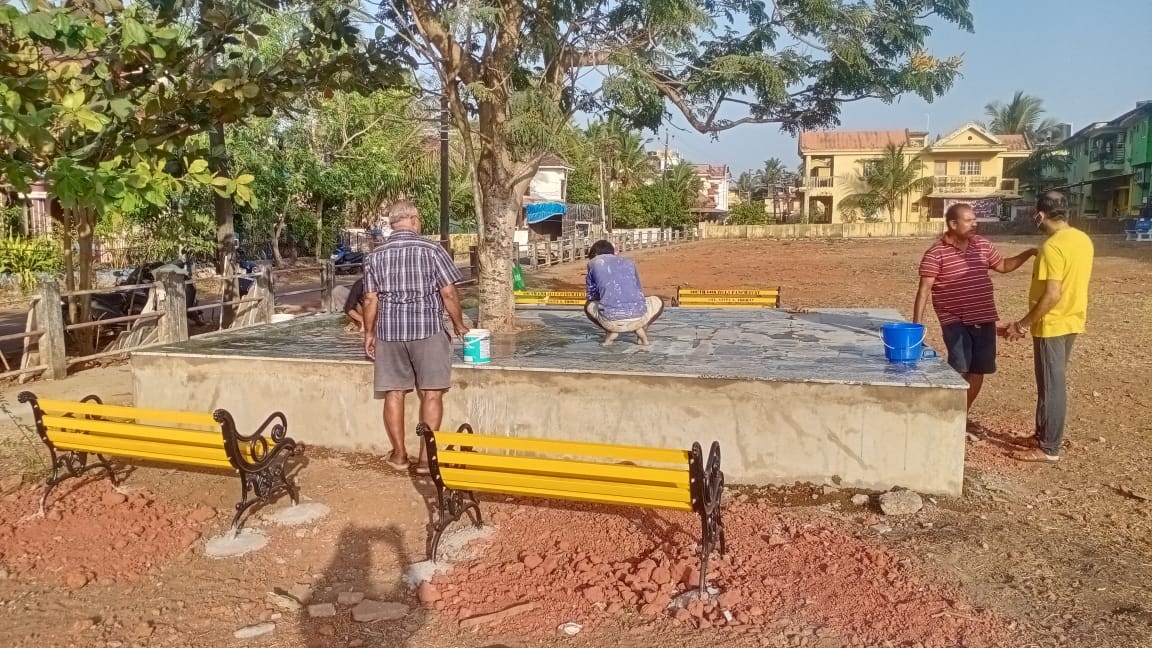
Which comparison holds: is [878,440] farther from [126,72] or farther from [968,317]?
[126,72]

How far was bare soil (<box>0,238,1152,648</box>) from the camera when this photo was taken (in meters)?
3.41

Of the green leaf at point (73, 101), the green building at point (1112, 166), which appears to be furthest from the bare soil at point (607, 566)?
the green building at point (1112, 166)

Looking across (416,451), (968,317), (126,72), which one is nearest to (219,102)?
(126,72)

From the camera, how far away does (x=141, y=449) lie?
4.54 m

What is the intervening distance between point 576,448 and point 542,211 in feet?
110

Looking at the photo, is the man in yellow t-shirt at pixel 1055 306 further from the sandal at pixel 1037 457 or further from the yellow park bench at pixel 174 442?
the yellow park bench at pixel 174 442

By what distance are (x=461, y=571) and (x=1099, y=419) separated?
5.40 metres

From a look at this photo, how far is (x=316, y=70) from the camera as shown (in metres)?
7.23

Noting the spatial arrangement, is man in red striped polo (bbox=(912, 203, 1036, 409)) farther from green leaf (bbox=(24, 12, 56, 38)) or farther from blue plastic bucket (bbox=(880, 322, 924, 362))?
green leaf (bbox=(24, 12, 56, 38))

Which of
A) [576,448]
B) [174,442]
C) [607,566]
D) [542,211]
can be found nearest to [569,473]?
[576,448]

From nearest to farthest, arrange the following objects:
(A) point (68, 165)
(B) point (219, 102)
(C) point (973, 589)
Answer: (C) point (973, 589) → (A) point (68, 165) → (B) point (219, 102)

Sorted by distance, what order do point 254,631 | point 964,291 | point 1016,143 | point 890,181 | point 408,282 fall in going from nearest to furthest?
point 254,631, point 408,282, point 964,291, point 890,181, point 1016,143

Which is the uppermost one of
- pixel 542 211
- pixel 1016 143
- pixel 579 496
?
pixel 1016 143

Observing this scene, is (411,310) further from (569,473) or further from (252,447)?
(569,473)
